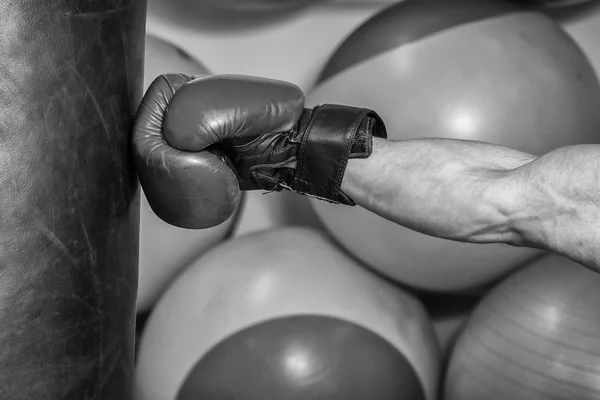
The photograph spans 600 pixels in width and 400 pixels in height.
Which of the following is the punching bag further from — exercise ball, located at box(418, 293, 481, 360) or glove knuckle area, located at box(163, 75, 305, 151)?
exercise ball, located at box(418, 293, 481, 360)

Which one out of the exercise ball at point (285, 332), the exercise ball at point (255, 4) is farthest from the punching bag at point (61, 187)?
the exercise ball at point (255, 4)

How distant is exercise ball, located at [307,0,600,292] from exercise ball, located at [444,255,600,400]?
8cm

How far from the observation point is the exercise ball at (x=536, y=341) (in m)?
1.01

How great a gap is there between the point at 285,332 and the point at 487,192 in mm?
560

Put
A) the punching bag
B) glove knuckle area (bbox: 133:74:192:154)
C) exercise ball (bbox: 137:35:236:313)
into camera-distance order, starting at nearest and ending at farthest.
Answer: the punching bag → glove knuckle area (bbox: 133:74:192:154) → exercise ball (bbox: 137:35:236:313)

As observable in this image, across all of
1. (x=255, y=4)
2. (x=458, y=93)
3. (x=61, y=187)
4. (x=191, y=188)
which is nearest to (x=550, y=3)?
(x=458, y=93)

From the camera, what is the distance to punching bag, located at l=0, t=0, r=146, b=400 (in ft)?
2.01

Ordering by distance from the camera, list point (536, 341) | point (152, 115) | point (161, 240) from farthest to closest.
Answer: point (161, 240) < point (536, 341) < point (152, 115)

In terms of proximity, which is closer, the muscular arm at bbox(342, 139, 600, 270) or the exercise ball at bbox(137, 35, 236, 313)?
the muscular arm at bbox(342, 139, 600, 270)

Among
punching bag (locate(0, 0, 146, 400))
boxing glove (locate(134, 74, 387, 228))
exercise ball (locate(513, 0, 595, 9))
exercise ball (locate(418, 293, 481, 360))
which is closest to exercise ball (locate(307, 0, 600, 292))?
exercise ball (locate(513, 0, 595, 9))

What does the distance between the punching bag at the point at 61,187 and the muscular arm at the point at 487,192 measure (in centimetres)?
27

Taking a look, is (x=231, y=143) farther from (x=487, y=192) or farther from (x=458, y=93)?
(x=458, y=93)

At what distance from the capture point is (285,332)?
1151mm

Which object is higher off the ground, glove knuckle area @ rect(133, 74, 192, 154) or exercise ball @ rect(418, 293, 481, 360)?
glove knuckle area @ rect(133, 74, 192, 154)
